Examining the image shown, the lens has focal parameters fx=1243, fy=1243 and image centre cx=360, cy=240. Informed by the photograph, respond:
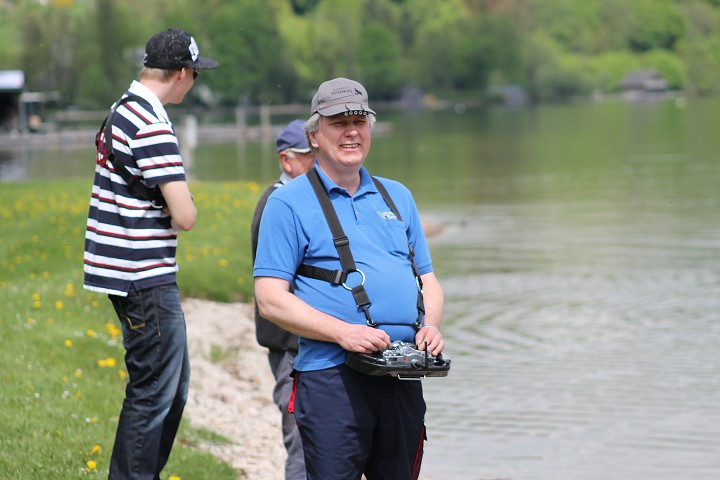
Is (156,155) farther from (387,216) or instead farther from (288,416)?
(288,416)

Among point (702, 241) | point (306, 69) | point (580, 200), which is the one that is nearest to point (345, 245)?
point (702, 241)

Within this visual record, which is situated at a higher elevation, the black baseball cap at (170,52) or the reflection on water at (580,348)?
the black baseball cap at (170,52)

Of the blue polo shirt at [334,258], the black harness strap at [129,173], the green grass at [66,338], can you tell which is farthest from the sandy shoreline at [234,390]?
the blue polo shirt at [334,258]

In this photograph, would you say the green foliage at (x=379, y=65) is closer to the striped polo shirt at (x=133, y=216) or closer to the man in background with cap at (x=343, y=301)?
the striped polo shirt at (x=133, y=216)

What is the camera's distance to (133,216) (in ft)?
18.4

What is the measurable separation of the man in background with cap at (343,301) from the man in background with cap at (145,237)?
0.96 meters

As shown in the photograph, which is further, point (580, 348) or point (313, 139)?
point (580, 348)

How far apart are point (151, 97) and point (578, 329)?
858cm

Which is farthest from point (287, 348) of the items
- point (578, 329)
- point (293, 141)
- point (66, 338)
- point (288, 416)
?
point (578, 329)

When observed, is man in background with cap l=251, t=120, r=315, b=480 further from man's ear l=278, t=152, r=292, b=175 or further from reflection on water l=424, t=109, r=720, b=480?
reflection on water l=424, t=109, r=720, b=480

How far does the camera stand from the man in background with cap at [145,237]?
5.59 meters

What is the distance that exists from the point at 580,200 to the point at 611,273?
12.6 metres

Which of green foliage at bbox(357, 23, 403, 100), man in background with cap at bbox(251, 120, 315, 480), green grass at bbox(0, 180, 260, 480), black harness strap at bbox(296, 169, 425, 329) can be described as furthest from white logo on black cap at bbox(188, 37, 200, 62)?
green foliage at bbox(357, 23, 403, 100)

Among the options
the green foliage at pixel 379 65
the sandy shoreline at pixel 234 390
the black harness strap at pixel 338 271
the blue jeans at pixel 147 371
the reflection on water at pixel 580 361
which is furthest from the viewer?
the green foliage at pixel 379 65
